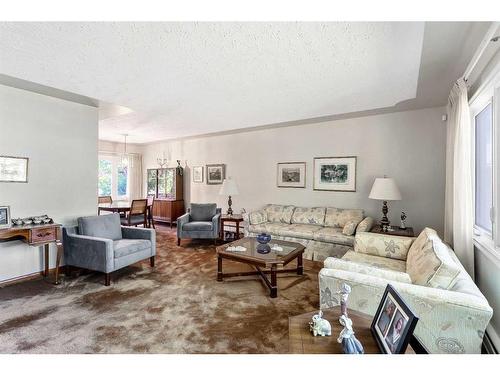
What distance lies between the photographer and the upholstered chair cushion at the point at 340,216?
4.17m

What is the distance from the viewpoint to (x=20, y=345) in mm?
1881

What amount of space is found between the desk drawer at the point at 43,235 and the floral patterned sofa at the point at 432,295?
10.5 ft

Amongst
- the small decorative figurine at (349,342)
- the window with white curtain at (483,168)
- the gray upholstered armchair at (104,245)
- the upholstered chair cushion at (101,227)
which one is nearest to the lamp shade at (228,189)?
the gray upholstered armchair at (104,245)

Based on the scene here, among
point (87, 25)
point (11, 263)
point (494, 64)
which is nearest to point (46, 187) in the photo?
point (11, 263)

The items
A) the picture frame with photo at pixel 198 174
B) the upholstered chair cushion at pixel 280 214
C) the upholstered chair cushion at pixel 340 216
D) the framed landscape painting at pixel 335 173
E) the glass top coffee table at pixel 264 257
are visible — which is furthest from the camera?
the picture frame with photo at pixel 198 174

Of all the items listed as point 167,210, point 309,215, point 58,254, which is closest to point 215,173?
point 167,210

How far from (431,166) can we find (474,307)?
121 inches

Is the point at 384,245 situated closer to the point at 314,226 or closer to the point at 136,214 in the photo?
the point at 314,226

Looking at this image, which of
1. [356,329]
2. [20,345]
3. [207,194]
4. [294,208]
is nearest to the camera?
[356,329]

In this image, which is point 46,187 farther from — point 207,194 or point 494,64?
point 494,64

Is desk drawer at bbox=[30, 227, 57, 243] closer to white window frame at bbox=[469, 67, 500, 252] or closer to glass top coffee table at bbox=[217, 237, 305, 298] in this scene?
glass top coffee table at bbox=[217, 237, 305, 298]

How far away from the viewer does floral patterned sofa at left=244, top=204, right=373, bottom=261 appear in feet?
12.5

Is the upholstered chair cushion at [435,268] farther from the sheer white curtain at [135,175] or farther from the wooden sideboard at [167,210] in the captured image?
the sheer white curtain at [135,175]

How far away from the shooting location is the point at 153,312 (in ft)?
7.78
